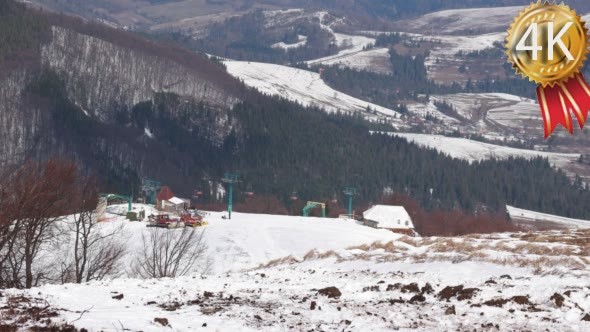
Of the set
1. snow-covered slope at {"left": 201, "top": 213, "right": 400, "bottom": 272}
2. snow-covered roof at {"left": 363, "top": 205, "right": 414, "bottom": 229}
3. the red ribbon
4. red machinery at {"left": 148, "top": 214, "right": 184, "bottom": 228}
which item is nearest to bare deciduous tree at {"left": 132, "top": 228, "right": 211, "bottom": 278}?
snow-covered slope at {"left": 201, "top": 213, "right": 400, "bottom": 272}

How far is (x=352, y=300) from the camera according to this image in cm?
2475

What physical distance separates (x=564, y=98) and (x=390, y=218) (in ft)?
404

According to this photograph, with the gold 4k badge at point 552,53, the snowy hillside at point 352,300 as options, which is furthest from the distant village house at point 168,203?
the gold 4k badge at point 552,53

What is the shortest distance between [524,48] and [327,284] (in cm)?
1167

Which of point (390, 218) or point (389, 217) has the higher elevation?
point (389, 217)

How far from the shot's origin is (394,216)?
14812 cm

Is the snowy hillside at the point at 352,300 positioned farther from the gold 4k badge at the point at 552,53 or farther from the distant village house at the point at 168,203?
the distant village house at the point at 168,203

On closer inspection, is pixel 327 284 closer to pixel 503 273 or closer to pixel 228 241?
pixel 503 273

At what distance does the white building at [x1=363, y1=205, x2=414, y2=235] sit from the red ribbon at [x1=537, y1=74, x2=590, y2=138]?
11660 cm

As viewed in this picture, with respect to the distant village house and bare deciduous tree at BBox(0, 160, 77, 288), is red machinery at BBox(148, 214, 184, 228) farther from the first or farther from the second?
bare deciduous tree at BBox(0, 160, 77, 288)

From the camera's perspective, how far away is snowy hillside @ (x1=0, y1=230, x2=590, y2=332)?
64.4ft

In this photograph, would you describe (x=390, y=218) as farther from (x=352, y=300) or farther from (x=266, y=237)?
(x=352, y=300)

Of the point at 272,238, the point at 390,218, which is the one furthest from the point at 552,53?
the point at 390,218

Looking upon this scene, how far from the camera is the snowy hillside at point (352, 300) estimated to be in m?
19.6
